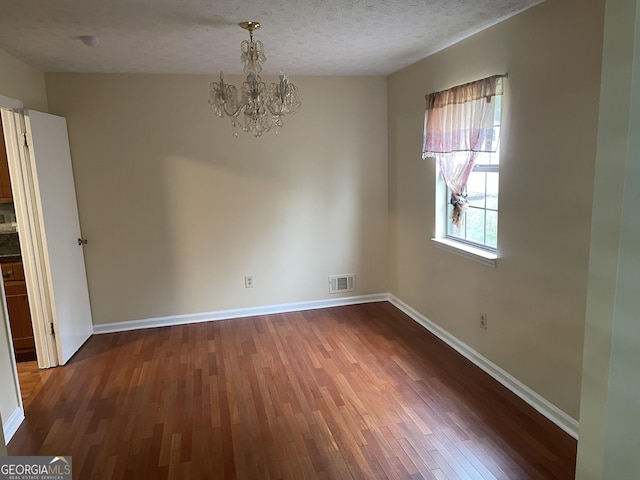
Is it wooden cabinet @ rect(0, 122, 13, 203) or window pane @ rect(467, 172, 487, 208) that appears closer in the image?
window pane @ rect(467, 172, 487, 208)

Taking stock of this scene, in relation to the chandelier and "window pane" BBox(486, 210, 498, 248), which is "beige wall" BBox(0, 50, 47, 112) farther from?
"window pane" BBox(486, 210, 498, 248)

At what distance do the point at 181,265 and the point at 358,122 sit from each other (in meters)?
2.29

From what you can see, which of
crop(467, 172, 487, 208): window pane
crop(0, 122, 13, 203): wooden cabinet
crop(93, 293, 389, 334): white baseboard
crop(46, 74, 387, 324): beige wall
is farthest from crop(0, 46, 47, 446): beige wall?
Answer: crop(467, 172, 487, 208): window pane

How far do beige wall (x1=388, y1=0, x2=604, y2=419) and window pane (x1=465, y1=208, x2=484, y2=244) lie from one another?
210 millimetres

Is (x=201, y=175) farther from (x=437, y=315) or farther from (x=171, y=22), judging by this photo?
(x=437, y=315)

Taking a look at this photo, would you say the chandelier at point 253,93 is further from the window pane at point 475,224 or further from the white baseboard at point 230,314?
the white baseboard at point 230,314

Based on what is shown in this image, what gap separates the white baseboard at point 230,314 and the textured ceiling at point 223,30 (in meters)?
2.33

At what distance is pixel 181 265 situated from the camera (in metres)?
4.41

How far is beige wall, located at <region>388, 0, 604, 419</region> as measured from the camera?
7.64 ft

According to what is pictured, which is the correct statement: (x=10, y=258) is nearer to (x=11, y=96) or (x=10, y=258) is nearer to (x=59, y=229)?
(x=59, y=229)

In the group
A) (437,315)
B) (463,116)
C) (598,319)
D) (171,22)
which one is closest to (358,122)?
(463,116)

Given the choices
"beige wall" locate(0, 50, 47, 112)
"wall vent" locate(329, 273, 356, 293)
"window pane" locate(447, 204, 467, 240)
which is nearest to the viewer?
"beige wall" locate(0, 50, 47, 112)

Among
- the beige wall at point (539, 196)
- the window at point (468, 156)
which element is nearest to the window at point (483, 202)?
the window at point (468, 156)

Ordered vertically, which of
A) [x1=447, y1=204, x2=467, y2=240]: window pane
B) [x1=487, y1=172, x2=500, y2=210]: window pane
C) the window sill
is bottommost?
the window sill
